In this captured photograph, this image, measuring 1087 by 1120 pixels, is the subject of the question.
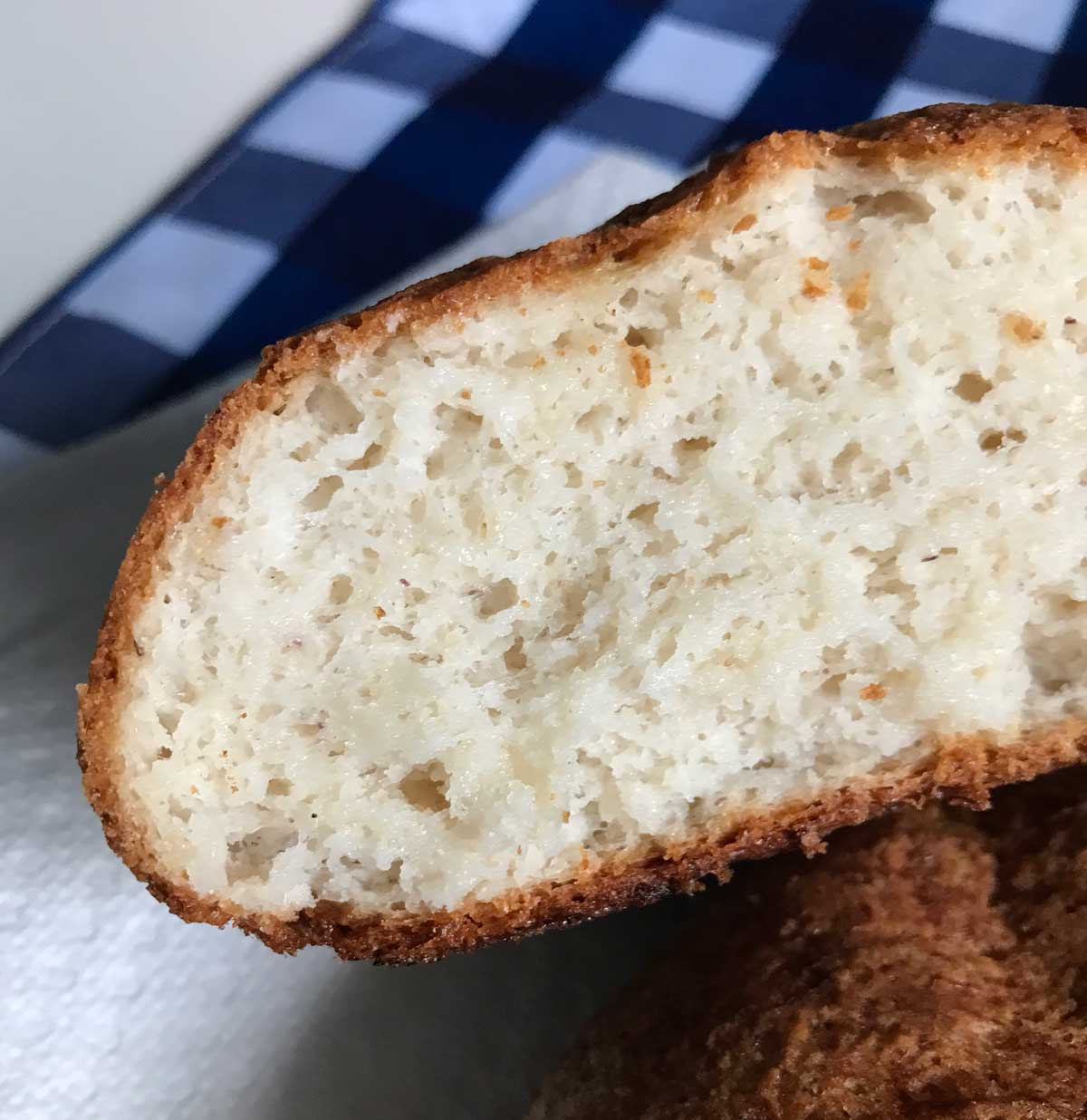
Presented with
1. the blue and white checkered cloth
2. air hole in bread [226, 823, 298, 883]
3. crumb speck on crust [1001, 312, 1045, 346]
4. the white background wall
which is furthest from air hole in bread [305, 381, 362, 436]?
the white background wall

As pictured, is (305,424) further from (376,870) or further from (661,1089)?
(661,1089)

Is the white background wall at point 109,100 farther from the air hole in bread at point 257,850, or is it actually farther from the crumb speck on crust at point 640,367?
the crumb speck on crust at point 640,367

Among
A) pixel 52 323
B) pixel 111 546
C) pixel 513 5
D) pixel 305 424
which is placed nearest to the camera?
pixel 305 424

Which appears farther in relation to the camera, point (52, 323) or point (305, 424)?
point (52, 323)

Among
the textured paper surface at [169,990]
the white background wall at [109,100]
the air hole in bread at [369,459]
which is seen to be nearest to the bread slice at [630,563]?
the air hole in bread at [369,459]

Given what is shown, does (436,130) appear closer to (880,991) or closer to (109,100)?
(109,100)

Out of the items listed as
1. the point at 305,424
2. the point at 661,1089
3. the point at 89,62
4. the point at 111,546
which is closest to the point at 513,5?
the point at 89,62

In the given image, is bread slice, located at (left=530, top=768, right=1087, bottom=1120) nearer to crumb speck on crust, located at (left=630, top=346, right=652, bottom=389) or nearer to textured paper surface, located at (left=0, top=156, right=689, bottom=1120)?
textured paper surface, located at (left=0, top=156, right=689, bottom=1120)
